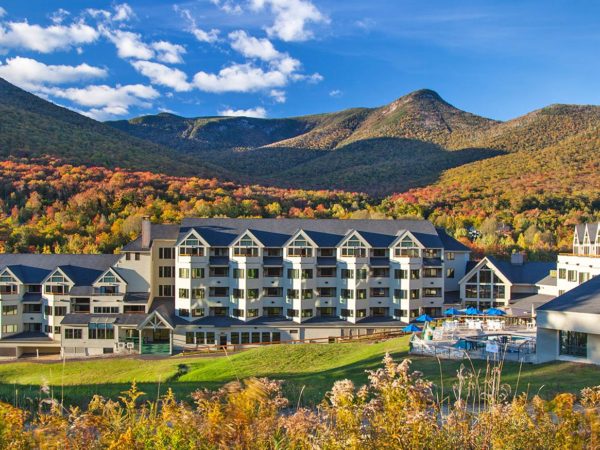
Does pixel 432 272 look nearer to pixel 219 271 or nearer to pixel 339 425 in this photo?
pixel 219 271

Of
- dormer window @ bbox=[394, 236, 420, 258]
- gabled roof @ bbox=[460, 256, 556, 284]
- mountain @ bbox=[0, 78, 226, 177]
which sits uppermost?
mountain @ bbox=[0, 78, 226, 177]

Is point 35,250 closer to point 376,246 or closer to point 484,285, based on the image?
point 376,246

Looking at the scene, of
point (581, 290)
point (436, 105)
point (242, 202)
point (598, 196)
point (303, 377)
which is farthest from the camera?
point (436, 105)

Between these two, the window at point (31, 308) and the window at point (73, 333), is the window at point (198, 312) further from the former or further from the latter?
the window at point (31, 308)

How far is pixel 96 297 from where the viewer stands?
44.7m

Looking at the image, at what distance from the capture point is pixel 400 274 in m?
46.7

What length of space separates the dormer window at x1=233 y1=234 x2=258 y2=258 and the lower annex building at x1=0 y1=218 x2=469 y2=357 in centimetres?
10

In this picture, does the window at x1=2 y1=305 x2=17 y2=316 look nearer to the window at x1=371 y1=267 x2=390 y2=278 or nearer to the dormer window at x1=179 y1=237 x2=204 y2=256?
the dormer window at x1=179 y1=237 x2=204 y2=256

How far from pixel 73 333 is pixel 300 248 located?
750 inches

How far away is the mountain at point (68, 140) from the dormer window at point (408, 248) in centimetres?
7124

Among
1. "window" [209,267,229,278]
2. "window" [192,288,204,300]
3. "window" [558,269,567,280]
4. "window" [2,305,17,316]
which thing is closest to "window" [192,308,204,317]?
"window" [192,288,204,300]

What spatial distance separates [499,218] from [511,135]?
55789 mm

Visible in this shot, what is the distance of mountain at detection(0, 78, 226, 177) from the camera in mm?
106688

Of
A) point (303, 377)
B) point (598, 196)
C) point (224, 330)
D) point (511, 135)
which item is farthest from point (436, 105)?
point (303, 377)
